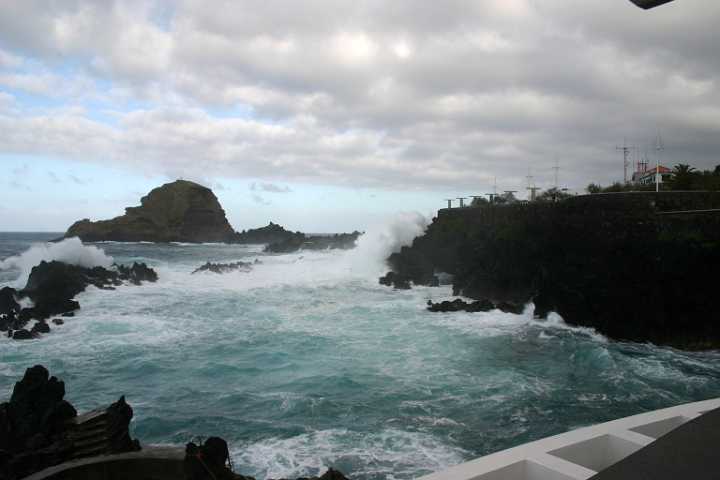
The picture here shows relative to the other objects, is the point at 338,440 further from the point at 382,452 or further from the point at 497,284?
the point at 497,284

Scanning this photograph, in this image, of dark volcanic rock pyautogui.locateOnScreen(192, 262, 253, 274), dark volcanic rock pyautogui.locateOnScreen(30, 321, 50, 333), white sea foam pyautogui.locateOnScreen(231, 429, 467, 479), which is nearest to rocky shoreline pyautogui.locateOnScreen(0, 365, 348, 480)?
white sea foam pyautogui.locateOnScreen(231, 429, 467, 479)

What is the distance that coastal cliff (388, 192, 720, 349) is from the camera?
41.7ft

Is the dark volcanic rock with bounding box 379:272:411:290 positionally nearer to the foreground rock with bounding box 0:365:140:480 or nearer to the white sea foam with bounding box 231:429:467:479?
the white sea foam with bounding box 231:429:467:479

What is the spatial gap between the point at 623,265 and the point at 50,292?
747 inches

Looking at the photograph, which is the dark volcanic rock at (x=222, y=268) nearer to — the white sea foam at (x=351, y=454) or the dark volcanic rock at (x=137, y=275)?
the dark volcanic rock at (x=137, y=275)

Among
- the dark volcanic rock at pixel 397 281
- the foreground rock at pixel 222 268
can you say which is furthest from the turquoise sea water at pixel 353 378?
the foreground rock at pixel 222 268

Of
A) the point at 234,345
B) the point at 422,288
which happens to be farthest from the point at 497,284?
the point at 234,345

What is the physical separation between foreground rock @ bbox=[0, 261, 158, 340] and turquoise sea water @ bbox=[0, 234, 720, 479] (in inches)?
25.3

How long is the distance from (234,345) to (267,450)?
6288mm

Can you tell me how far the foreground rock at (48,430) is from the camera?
19.4 feet

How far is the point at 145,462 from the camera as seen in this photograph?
5746 millimetres

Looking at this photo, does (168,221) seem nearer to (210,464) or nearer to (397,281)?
(397,281)

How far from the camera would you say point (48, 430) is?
6.29 m

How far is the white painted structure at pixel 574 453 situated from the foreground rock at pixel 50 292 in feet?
47.0
